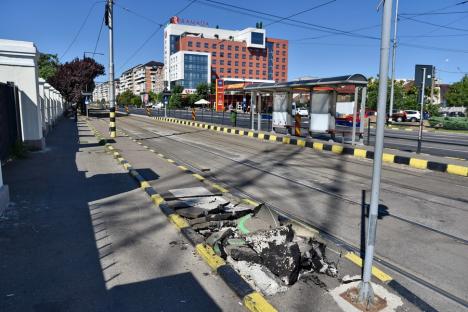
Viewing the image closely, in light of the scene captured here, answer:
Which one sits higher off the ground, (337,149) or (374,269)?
(337,149)

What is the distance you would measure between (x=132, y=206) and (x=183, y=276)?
2.94 metres

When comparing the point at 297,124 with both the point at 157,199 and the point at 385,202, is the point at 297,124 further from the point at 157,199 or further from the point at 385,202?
the point at 157,199

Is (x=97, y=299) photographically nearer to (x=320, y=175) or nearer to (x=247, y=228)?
(x=247, y=228)

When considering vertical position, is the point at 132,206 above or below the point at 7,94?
below

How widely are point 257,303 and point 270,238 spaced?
126 centimetres

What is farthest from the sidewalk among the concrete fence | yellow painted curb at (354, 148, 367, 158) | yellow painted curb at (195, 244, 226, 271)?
yellow painted curb at (354, 148, 367, 158)

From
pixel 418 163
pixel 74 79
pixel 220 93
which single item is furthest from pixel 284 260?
pixel 74 79

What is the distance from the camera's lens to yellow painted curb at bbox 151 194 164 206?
259 inches

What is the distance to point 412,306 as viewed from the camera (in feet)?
11.3

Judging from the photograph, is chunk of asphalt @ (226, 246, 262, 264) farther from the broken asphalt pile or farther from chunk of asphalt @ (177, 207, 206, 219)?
chunk of asphalt @ (177, 207, 206, 219)

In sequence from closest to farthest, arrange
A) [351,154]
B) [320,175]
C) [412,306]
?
[412,306] → [320,175] → [351,154]

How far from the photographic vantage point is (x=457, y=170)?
10.3 metres

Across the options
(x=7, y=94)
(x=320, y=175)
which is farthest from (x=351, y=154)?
(x=7, y=94)

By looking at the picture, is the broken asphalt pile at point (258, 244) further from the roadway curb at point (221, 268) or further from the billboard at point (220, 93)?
the billboard at point (220, 93)
